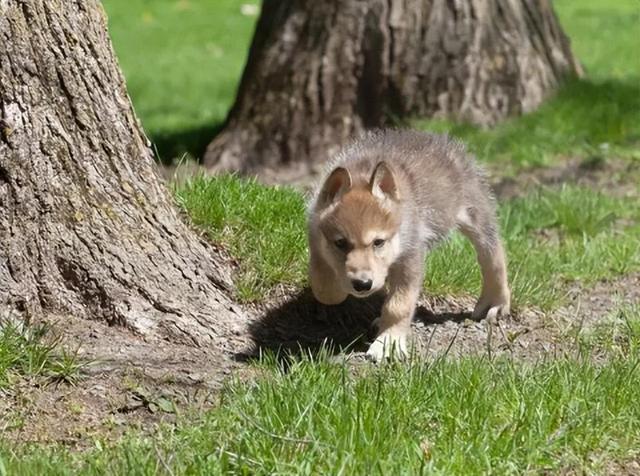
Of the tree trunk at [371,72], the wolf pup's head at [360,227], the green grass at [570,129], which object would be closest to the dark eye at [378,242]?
the wolf pup's head at [360,227]

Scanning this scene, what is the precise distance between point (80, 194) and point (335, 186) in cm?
131

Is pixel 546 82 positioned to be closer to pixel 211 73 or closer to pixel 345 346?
pixel 345 346

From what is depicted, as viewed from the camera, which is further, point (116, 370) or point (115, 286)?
point (115, 286)

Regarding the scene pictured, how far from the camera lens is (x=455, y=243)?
294 inches

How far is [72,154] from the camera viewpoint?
209 inches

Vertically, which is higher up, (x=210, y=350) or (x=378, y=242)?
(x=378, y=242)

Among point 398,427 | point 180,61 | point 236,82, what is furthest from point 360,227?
point 180,61

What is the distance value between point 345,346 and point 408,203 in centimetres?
82

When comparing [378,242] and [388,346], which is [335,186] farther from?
[388,346]

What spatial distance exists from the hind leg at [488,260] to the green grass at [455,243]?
237 mm

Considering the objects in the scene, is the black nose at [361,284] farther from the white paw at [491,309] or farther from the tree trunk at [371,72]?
the tree trunk at [371,72]

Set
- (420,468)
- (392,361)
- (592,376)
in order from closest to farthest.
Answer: (420,468) < (592,376) < (392,361)

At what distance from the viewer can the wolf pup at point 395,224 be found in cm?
576

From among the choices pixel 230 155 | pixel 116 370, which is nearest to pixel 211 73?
pixel 230 155
